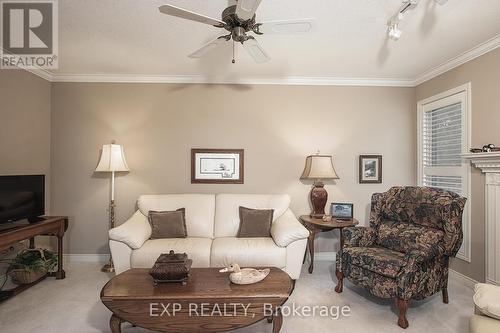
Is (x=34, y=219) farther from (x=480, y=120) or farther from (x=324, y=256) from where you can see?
(x=480, y=120)

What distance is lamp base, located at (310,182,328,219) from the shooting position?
11.3 feet

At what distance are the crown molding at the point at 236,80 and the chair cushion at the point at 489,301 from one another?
2.96 meters

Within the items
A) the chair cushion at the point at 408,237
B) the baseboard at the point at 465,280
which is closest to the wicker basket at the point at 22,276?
the chair cushion at the point at 408,237

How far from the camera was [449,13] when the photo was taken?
2.17m

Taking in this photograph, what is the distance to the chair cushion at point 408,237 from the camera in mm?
2311

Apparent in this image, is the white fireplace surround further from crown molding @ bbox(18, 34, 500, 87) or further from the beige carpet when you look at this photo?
crown molding @ bbox(18, 34, 500, 87)

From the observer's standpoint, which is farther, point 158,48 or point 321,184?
point 321,184

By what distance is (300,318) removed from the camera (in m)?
2.26

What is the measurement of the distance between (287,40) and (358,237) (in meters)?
2.17

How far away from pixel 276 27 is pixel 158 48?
1.61 metres

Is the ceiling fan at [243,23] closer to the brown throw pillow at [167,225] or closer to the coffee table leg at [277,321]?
the coffee table leg at [277,321]

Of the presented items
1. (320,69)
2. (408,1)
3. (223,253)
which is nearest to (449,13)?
(408,1)

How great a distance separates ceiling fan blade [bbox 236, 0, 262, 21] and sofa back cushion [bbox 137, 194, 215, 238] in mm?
2345

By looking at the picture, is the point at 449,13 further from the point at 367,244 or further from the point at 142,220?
the point at 142,220
